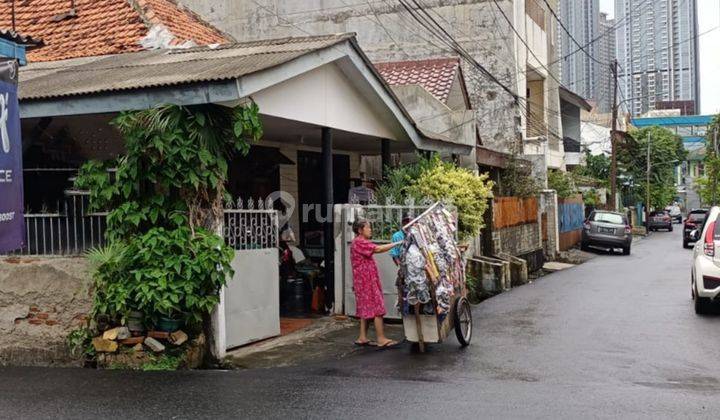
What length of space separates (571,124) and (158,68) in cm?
3686

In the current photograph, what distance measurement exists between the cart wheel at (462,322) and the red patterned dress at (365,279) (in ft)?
3.12

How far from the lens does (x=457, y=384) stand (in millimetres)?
7113

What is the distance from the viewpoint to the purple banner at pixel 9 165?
17.3 ft

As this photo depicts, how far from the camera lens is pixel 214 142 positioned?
8.16 m

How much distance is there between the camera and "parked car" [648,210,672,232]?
184ft

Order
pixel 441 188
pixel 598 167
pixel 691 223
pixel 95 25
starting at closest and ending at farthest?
pixel 441 188 < pixel 95 25 < pixel 691 223 < pixel 598 167

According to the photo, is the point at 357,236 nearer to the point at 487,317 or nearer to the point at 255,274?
the point at 255,274

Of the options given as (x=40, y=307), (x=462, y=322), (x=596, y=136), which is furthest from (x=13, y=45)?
(x=596, y=136)

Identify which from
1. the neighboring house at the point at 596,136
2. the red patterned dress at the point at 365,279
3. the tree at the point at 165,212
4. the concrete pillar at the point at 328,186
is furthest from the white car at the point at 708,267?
the neighboring house at the point at 596,136

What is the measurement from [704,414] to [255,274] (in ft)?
17.5

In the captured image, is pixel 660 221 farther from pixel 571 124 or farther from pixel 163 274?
pixel 163 274

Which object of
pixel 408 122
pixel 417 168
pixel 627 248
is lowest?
pixel 627 248

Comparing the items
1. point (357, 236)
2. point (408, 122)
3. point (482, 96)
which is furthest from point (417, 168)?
point (482, 96)

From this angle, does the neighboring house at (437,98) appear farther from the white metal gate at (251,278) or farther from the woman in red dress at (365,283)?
the white metal gate at (251,278)
